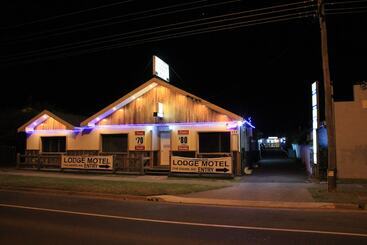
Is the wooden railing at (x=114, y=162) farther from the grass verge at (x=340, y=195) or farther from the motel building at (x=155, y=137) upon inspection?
the grass verge at (x=340, y=195)

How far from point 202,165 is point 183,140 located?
2808 millimetres

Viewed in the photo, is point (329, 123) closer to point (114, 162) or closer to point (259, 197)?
point (259, 197)

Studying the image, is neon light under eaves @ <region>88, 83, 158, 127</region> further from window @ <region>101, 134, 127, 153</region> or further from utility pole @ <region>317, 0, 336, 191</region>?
utility pole @ <region>317, 0, 336, 191</region>

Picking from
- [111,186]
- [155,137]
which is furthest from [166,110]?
[111,186]

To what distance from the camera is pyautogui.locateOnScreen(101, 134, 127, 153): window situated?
2548 cm

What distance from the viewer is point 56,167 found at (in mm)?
26688

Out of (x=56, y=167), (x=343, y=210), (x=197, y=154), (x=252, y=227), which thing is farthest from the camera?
(x=56, y=167)

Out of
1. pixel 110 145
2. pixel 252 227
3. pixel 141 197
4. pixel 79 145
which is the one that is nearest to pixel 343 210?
pixel 252 227

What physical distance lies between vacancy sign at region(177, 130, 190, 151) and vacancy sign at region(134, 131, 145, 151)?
2231 mm

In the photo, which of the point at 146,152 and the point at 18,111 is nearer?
the point at 146,152

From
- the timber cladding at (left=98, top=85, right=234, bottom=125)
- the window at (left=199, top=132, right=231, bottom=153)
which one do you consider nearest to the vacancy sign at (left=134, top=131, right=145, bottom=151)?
the timber cladding at (left=98, top=85, right=234, bottom=125)

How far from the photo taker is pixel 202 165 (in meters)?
21.5

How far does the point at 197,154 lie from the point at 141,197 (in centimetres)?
852

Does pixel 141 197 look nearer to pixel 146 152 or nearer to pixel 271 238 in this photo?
pixel 271 238
